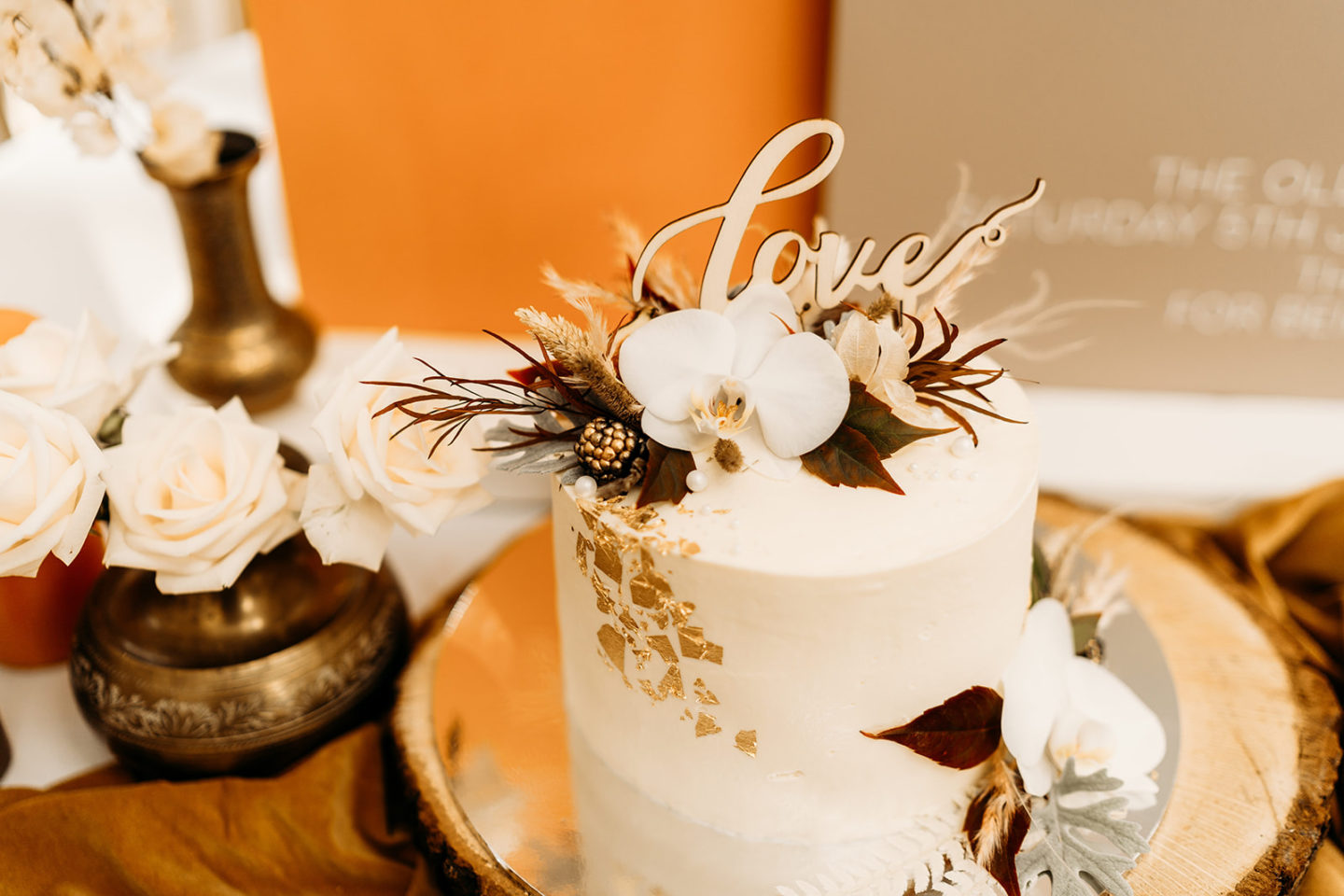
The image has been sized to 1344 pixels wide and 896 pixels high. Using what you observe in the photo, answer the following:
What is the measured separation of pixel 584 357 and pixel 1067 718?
0.48 meters

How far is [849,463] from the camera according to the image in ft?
2.61

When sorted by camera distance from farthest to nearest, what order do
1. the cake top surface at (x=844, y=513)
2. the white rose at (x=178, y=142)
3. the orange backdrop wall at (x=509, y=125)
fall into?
the orange backdrop wall at (x=509, y=125)
the white rose at (x=178, y=142)
the cake top surface at (x=844, y=513)

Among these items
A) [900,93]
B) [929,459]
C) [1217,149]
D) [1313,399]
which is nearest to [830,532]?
[929,459]

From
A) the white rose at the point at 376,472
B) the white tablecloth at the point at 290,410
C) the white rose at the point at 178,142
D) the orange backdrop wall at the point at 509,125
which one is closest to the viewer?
the white rose at the point at 376,472

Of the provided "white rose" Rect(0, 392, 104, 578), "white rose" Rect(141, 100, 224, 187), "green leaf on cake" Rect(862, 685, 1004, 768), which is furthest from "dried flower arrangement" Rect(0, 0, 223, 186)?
"green leaf on cake" Rect(862, 685, 1004, 768)

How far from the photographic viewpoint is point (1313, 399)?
1.38 meters

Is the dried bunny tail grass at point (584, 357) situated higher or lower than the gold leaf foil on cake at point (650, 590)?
higher

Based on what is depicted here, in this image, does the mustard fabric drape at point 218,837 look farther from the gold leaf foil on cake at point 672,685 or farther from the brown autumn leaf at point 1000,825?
the brown autumn leaf at point 1000,825

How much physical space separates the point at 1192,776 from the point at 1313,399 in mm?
649

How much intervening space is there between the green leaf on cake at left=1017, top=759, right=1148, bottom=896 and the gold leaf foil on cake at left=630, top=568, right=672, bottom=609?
355 mm

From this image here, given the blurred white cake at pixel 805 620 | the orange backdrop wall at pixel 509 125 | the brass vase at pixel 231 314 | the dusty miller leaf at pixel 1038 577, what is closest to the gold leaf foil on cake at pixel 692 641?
the blurred white cake at pixel 805 620

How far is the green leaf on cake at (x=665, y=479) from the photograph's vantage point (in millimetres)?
794

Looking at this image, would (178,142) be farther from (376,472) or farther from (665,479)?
(665,479)

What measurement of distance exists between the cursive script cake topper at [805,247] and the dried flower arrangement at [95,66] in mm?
552
